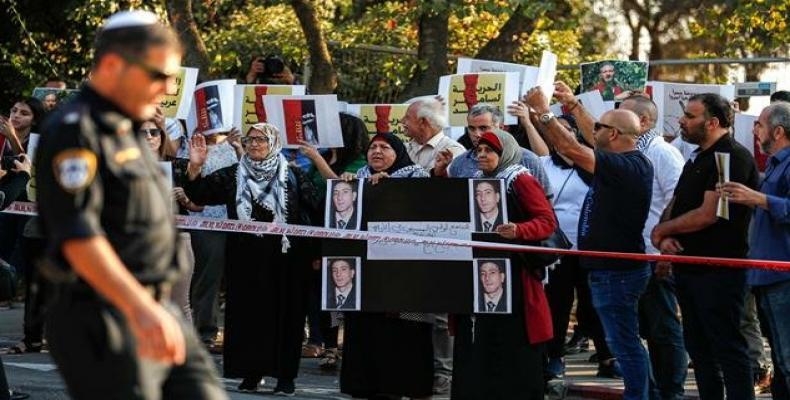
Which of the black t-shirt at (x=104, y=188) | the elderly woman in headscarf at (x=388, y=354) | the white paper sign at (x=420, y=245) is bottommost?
the elderly woman in headscarf at (x=388, y=354)

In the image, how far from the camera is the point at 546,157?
11.5 meters

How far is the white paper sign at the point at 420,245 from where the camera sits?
32.2 ft

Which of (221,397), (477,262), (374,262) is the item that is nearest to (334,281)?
(374,262)

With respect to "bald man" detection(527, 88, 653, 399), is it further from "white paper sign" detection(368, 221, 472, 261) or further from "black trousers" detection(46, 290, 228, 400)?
"black trousers" detection(46, 290, 228, 400)

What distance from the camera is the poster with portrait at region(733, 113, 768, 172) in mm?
11305

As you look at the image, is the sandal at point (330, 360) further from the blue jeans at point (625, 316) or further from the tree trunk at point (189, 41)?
the tree trunk at point (189, 41)

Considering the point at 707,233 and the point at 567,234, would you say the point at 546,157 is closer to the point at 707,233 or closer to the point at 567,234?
the point at 567,234

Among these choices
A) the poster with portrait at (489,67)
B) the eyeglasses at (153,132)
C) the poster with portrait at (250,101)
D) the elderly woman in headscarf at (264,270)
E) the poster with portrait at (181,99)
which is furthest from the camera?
the poster with portrait at (489,67)

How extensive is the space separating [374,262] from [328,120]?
2.06 meters

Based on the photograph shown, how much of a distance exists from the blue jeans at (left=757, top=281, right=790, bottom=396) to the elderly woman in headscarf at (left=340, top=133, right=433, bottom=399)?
7.17 ft

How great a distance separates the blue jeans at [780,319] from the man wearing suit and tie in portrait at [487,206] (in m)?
1.56

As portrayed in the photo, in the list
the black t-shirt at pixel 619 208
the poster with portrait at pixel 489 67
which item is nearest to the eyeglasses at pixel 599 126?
the black t-shirt at pixel 619 208

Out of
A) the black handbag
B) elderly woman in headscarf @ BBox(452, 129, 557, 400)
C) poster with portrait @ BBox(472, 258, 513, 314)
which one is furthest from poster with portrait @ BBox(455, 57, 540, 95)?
the black handbag

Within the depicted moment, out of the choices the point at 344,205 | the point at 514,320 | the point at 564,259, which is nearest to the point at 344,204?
the point at 344,205
